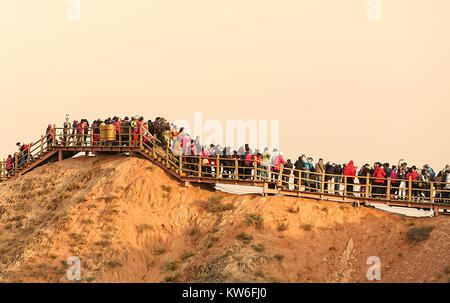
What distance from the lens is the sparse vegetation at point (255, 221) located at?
38594 millimetres

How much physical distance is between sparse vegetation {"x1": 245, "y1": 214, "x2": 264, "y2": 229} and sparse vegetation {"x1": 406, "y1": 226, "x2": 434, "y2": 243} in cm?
680

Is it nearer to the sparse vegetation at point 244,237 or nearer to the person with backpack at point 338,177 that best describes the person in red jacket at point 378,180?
the person with backpack at point 338,177

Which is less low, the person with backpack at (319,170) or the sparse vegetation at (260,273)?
the person with backpack at (319,170)

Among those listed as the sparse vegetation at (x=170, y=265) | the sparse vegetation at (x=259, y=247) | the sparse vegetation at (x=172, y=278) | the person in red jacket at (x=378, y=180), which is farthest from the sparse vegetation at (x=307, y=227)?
the sparse vegetation at (x=172, y=278)

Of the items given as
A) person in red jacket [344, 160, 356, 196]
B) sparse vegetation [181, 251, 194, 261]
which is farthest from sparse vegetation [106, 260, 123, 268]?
person in red jacket [344, 160, 356, 196]

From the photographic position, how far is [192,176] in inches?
1631

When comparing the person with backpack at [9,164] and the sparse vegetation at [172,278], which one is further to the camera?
the person with backpack at [9,164]

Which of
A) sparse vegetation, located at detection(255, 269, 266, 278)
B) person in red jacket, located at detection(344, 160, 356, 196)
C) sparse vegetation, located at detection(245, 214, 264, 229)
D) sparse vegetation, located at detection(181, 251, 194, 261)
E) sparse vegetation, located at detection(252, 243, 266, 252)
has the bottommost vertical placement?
sparse vegetation, located at detection(255, 269, 266, 278)

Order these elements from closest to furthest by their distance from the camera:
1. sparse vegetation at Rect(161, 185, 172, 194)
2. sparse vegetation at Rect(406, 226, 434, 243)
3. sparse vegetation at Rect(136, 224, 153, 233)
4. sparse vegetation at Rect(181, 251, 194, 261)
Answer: sparse vegetation at Rect(181, 251, 194, 261) < sparse vegetation at Rect(406, 226, 434, 243) < sparse vegetation at Rect(136, 224, 153, 233) < sparse vegetation at Rect(161, 185, 172, 194)

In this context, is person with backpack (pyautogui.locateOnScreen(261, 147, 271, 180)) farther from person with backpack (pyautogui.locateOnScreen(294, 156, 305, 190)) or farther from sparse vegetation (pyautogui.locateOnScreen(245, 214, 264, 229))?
sparse vegetation (pyautogui.locateOnScreen(245, 214, 264, 229))

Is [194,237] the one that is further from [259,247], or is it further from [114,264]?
[114,264]

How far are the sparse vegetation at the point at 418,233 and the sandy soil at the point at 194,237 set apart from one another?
203 millimetres

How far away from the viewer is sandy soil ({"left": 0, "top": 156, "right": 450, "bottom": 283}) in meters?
36.6

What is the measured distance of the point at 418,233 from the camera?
125 ft
